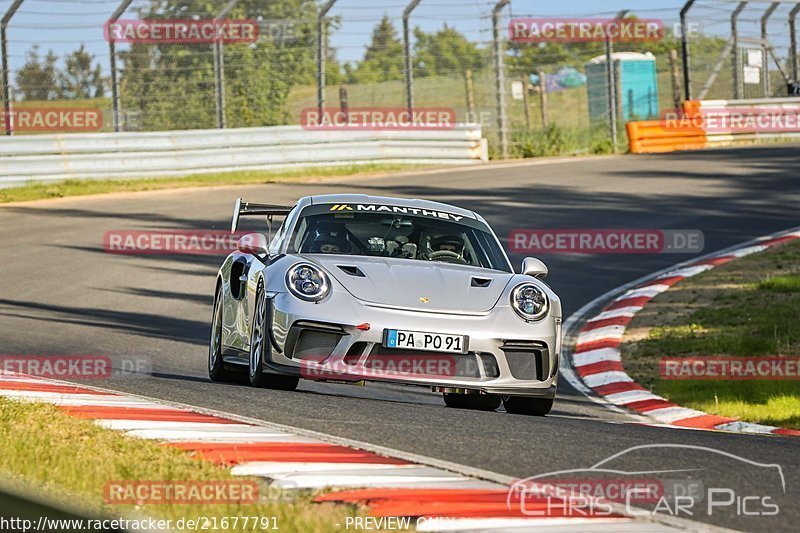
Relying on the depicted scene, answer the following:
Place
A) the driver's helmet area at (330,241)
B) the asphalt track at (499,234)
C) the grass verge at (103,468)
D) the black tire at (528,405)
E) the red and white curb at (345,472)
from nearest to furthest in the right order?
the grass verge at (103,468) → the red and white curb at (345,472) → the asphalt track at (499,234) → the black tire at (528,405) → the driver's helmet area at (330,241)

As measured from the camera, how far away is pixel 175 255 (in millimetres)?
16141

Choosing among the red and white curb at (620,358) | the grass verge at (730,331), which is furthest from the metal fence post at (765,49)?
the grass verge at (730,331)

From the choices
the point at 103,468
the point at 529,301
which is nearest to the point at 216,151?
the point at 529,301

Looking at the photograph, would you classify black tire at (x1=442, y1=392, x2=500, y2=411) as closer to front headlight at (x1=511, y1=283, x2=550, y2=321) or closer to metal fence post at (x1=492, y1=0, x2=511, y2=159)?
front headlight at (x1=511, y1=283, x2=550, y2=321)

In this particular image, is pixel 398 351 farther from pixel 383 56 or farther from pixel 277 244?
pixel 383 56

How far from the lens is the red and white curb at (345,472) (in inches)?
156

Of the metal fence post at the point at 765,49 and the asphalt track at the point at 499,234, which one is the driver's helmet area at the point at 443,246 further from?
the metal fence post at the point at 765,49

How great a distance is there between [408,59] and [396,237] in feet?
59.8

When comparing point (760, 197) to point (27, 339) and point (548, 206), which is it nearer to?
point (548, 206)

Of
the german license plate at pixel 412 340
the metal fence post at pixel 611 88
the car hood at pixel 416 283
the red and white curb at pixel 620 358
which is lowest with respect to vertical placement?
the red and white curb at pixel 620 358

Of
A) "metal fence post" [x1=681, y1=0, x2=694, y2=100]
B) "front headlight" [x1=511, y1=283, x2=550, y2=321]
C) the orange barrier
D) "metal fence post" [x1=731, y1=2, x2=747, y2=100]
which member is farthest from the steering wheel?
"metal fence post" [x1=731, y1=2, x2=747, y2=100]

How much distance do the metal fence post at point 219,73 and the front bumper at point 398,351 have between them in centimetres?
1760

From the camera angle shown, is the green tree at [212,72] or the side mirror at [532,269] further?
the green tree at [212,72]

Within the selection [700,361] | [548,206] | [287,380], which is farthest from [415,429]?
[548,206]
